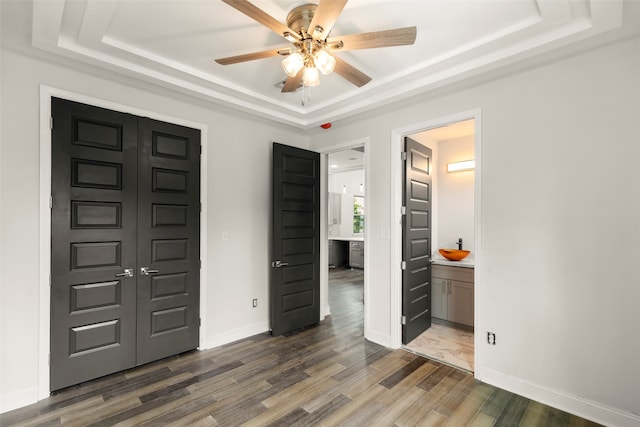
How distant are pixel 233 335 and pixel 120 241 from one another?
1652 mm

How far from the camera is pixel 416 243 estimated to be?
3.78m

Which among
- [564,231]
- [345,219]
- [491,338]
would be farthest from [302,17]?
[345,219]

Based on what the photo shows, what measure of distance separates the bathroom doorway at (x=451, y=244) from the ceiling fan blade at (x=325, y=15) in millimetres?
1953

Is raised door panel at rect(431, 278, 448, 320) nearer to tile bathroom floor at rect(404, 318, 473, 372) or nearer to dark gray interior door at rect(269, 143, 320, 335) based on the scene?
tile bathroom floor at rect(404, 318, 473, 372)

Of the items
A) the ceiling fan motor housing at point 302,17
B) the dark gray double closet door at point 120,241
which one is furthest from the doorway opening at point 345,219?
the ceiling fan motor housing at point 302,17

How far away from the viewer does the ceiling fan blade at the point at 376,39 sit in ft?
6.01

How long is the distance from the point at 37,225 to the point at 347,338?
127 inches

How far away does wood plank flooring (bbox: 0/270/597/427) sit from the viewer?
2281 millimetres

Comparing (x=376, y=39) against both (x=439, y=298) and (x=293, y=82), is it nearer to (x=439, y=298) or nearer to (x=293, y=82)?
(x=293, y=82)

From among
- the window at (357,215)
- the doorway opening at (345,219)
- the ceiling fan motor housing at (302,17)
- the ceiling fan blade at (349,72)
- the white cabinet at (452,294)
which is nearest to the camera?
the ceiling fan motor housing at (302,17)

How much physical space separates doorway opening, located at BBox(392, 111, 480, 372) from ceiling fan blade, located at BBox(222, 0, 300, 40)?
1.95 m

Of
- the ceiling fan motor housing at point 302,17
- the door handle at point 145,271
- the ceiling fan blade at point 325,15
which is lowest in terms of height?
the door handle at point 145,271

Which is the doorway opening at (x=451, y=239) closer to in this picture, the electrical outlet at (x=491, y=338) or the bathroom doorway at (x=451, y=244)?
the bathroom doorway at (x=451, y=244)

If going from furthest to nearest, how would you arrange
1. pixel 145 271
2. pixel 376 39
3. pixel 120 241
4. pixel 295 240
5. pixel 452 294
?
1. pixel 452 294
2. pixel 295 240
3. pixel 145 271
4. pixel 120 241
5. pixel 376 39
